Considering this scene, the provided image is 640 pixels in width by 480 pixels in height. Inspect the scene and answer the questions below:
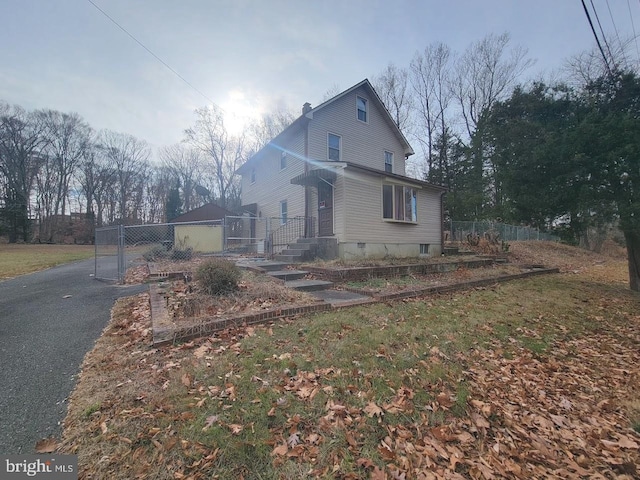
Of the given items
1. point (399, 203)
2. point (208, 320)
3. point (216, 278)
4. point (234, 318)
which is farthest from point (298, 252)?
point (208, 320)

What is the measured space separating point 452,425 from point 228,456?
70.3 inches

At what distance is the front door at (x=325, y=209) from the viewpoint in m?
10.8

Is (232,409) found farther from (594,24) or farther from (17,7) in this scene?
(594,24)

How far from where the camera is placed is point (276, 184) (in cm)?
1492

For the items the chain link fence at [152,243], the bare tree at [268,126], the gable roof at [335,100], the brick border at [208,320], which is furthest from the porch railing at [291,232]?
the bare tree at [268,126]

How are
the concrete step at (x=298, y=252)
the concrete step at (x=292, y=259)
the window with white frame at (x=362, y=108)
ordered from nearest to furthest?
the concrete step at (x=292, y=259), the concrete step at (x=298, y=252), the window with white frame at (x=362, y=108)

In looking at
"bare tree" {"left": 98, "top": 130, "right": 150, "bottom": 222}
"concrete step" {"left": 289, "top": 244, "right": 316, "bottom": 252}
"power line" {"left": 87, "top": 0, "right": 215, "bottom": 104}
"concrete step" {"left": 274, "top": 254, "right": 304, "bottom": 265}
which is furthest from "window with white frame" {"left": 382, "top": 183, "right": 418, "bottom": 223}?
"bare tree" {"left": 98, "top": 130, "right": 150, "bottom": 222}

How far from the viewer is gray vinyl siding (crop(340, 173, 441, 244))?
10.2m

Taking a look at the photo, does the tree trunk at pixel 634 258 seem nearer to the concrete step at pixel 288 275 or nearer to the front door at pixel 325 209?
the front door at pixel 325 209

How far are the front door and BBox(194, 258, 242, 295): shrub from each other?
5.79 m

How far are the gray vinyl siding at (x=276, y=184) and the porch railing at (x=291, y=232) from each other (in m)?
0.56

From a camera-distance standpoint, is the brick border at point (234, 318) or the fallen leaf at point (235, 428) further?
the brick border at point (234, 318)

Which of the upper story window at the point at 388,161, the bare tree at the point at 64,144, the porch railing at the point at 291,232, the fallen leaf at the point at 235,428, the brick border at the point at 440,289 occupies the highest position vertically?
the bare tree at the point at 64,144

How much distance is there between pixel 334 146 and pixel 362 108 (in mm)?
3104
